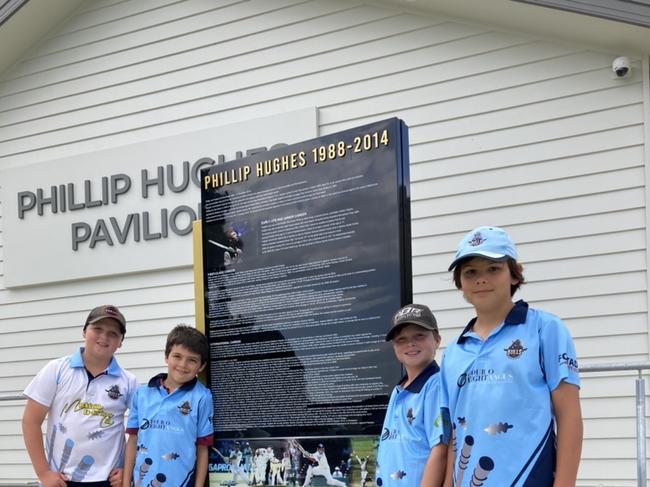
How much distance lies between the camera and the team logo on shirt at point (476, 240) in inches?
102

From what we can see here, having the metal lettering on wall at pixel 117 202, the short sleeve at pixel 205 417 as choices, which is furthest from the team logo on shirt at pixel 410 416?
the metal lettering on wall at pixel 117 202

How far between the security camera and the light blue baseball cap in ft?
10.9

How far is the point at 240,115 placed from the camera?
7066 millimetres

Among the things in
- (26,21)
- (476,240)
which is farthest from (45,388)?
(26,21)

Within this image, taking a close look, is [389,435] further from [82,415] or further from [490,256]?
[82,415]

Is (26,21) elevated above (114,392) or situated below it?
above

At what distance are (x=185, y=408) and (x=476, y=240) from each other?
1958 mm

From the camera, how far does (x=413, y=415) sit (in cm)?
297

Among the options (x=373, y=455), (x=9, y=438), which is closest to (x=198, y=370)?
(x=373, y=455)

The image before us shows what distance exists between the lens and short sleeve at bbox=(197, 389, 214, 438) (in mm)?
3924

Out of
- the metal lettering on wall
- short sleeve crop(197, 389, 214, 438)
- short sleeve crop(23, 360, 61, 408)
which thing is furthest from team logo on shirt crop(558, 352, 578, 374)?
the metal lettering on wall

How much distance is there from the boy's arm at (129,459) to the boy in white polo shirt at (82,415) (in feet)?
0.21

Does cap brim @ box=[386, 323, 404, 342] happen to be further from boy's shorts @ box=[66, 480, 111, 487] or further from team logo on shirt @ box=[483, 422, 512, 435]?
boy's shorts @ box=[66, 480, 111, 487]

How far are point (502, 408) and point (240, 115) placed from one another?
16.8 feet
